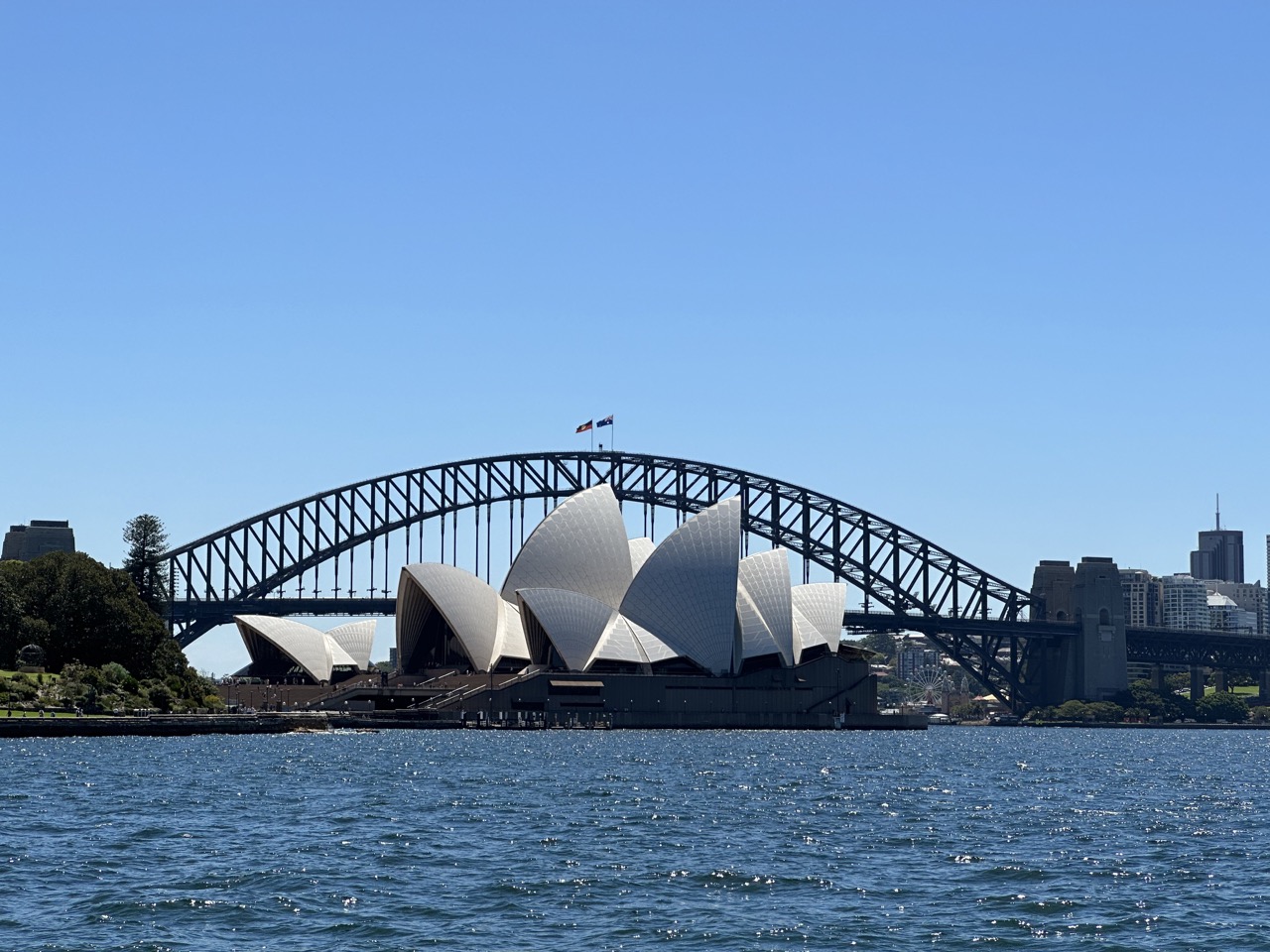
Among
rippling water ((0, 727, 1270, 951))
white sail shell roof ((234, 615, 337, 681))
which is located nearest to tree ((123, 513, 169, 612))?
white sail shell roof ((234, 615, 337, 681))

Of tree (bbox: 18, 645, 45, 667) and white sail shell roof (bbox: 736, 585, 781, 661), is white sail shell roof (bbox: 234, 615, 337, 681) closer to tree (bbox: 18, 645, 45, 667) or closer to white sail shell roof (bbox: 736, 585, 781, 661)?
white sail shell roof (bbox: 736, 585, 781, 661)

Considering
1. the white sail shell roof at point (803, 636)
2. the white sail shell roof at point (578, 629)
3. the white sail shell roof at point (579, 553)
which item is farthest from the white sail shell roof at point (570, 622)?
the white sail shell roof at point (803, 636)

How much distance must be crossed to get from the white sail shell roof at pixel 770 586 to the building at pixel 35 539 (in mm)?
66886

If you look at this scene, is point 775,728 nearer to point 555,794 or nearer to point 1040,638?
point 1040,638

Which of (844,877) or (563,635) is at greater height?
(563,635)

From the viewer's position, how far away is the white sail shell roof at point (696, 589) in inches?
5536

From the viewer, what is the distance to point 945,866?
138ft

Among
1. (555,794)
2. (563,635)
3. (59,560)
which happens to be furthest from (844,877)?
(563,635)

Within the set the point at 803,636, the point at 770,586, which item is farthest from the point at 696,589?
the point at 803,636

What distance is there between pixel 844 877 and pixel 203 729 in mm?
73039

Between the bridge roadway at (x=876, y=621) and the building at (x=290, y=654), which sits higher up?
the bridge roadway at (x=876, y=621)

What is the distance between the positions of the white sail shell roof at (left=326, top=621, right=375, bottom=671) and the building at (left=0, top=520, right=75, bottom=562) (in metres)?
29.9

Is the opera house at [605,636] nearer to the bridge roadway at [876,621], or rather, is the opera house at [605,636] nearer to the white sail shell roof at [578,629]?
the white sail shell roof at [578,629]

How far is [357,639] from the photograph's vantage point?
16512 cm
